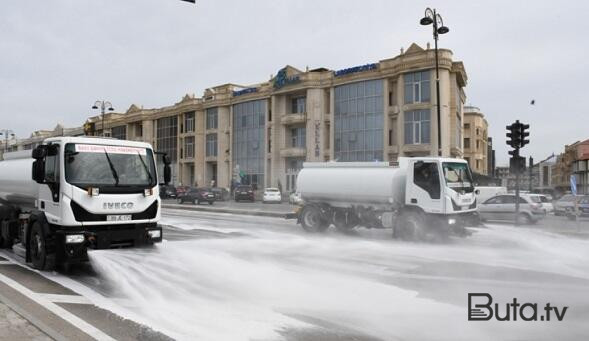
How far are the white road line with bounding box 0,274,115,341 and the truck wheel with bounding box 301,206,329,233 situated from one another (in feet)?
32.8

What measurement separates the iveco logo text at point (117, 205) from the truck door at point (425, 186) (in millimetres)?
8411

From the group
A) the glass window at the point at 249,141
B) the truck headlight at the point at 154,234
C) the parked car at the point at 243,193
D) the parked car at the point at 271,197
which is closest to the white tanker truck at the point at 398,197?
the truck headlight at the point at 154,234

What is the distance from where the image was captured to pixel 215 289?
748cm

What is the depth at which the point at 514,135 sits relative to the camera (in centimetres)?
1930

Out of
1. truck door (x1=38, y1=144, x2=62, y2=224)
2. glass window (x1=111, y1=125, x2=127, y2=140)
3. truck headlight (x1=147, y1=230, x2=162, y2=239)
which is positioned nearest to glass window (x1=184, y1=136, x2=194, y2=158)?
glass window (x1=111, y1=125, x2=127, y2=140)

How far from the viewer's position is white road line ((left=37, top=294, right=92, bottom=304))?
6.81 m

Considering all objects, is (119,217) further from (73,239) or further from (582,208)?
(582,208)

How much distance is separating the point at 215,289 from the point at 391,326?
3.01m

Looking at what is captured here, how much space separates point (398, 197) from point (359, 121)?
34.4 meters

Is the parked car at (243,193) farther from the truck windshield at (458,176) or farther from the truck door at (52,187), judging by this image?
the truck door at (52,187)

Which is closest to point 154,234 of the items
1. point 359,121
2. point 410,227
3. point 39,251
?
point 39,251

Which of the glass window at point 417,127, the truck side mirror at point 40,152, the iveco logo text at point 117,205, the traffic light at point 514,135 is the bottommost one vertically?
the iveco logo text at point 117,205

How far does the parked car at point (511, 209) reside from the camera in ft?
73.0

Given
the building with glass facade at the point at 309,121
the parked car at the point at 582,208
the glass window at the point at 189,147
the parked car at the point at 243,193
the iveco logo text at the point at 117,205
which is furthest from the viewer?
the glass window at the point at 189,147
